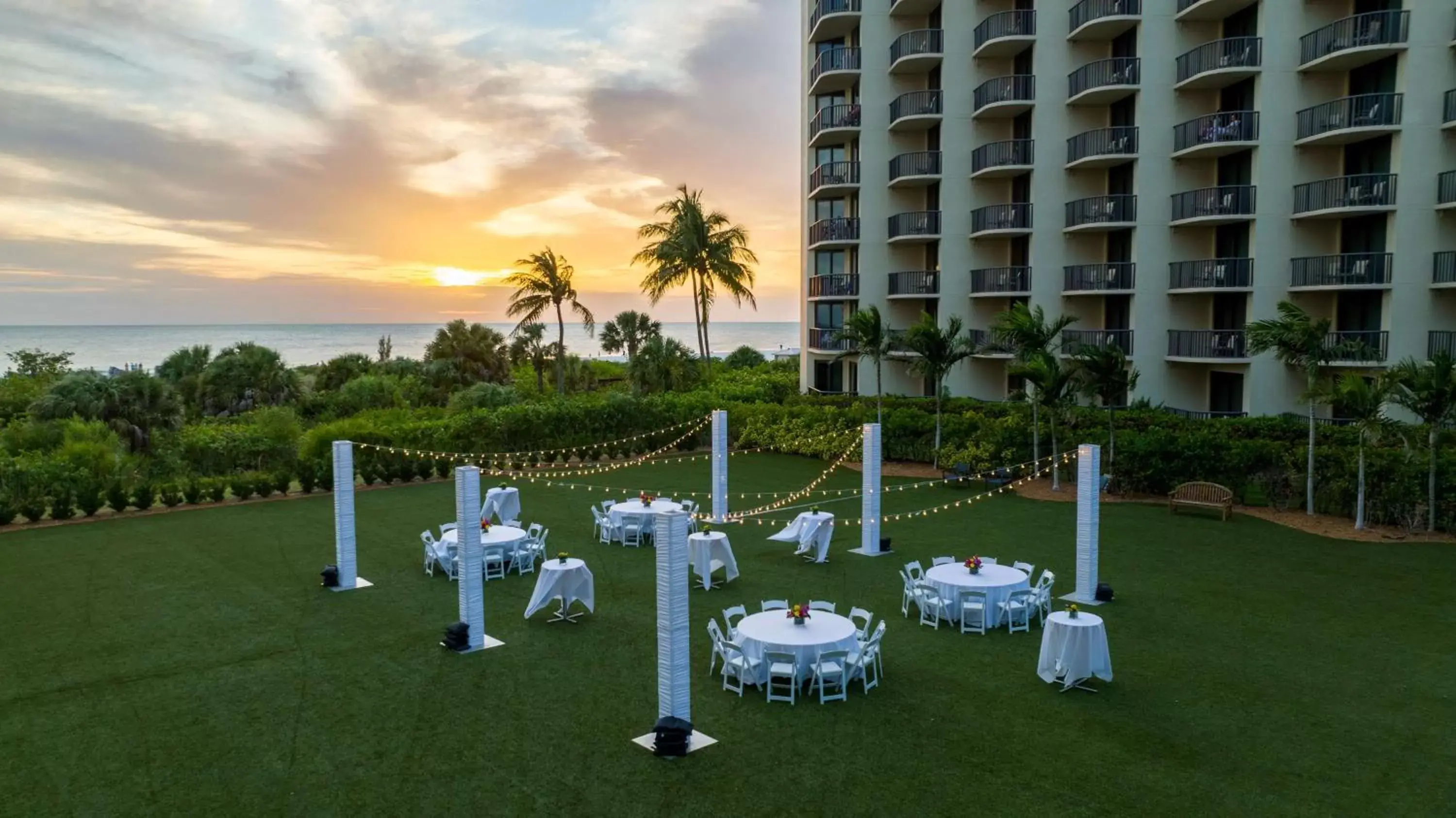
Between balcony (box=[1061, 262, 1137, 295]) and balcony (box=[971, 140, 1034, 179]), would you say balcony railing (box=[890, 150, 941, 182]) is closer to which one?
balcony (box=[971, 140, 1034, 179])

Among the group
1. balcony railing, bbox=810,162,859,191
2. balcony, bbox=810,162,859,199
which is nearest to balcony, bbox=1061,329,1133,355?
balcony, bbox=810,162,859,199

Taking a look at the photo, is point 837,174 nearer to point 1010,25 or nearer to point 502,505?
point 1010,25

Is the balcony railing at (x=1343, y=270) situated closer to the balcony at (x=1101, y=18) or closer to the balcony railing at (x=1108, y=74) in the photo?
A: the balcony railing at (x=1108, y=74)

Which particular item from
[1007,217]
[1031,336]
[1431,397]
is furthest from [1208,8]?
[1431,397]

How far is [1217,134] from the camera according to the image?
96.3ft

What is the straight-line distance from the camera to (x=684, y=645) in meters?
9.10

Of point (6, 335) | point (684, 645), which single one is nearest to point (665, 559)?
point (684, 645)

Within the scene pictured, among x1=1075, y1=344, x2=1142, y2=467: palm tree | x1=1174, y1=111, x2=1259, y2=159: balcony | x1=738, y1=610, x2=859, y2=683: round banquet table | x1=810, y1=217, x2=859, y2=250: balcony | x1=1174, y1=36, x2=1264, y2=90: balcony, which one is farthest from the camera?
x1=810, y1=217, x2=859, y2=250: balcony

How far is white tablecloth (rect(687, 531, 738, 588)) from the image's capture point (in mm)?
14508

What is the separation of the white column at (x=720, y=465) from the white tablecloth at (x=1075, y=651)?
30.3 ft

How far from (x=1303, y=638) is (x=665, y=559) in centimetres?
895

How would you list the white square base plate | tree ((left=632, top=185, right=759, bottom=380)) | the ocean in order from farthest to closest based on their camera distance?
the ocean → tree ((left=632, top=185, right=759, bottom=380)) → the white square base plate

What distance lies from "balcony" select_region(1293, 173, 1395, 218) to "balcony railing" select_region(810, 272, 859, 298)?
52.9 feet

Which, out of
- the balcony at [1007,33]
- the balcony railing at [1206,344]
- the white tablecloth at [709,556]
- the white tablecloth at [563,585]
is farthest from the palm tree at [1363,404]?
the balcony at [1007,33]
